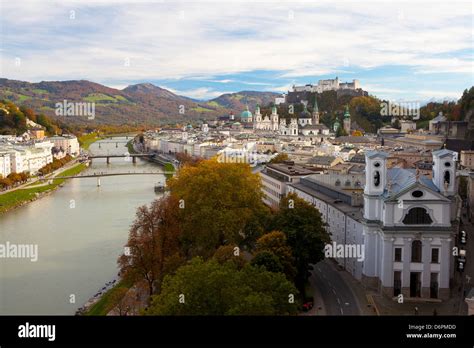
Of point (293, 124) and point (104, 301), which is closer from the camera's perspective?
point (104, 301)

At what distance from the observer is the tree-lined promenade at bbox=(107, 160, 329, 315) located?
18.2 ft

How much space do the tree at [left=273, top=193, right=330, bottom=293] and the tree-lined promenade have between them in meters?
0.01

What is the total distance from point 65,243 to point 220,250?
217 inches

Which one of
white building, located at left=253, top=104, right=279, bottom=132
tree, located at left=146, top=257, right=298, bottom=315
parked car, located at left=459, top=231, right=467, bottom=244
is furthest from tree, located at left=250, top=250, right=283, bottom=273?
white building, located at left=253, top=104, right=279, bottom=132

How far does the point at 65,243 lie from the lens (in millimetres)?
12031

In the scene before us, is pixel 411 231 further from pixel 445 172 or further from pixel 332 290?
pixel 332 290

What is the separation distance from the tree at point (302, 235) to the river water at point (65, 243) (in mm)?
3251

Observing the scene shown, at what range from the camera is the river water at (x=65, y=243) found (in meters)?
8.62

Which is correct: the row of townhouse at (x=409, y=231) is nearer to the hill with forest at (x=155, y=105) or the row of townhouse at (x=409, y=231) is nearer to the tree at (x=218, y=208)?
the tree at (x=218, y=208)

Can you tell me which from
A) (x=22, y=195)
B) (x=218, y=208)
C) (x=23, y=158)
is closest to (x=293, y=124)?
(x=23, y=158)

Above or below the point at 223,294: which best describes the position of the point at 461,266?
below
